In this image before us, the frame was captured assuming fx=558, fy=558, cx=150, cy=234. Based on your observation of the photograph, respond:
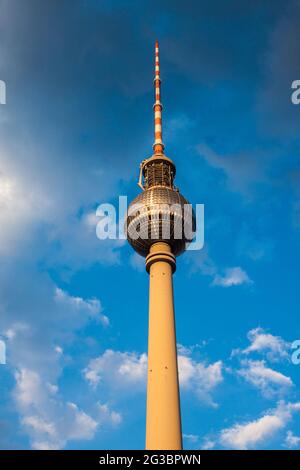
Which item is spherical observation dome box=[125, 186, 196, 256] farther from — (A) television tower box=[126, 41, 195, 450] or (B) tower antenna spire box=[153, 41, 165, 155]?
(B) tower antenna spire box=[153, 41, 165, 155]

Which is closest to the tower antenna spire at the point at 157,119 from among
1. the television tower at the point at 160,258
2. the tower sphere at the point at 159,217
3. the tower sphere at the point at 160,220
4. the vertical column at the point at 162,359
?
the television tower at the point at 160,258

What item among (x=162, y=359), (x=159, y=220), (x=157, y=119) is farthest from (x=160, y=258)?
(x=157, y=119)

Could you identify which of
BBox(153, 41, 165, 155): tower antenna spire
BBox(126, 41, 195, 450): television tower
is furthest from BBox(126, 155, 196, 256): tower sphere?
BBox(153, 41, 165, 155): tower antenna spire

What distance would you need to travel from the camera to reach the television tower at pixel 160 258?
2050 inches

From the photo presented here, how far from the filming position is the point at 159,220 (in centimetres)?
6762

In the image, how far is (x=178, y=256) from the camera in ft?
233

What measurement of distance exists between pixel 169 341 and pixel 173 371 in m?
3.27

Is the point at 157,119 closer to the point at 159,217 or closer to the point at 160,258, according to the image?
the point at 159,217

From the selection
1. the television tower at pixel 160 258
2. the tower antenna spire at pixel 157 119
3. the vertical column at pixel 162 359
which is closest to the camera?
the vertical column at pixel 162 359

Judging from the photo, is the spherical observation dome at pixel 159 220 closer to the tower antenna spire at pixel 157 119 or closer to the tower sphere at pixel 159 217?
the tower sphere at pixel 159 217

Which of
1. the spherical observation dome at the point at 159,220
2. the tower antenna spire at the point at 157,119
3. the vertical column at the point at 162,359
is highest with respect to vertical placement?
the tower antenna spire at the point at 157,119

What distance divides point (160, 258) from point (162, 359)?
1280 cm

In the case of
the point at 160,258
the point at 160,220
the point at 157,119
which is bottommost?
the point at 160,258
